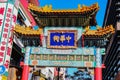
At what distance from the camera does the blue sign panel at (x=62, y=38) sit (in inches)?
774

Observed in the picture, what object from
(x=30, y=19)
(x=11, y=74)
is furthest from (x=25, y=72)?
(x=30, y=19)

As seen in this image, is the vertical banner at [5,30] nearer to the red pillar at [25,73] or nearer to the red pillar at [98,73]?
the red pillar at [25,73]

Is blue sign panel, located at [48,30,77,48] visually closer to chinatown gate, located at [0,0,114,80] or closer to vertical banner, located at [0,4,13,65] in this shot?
chinatown gate, located at [0,0,114,80]

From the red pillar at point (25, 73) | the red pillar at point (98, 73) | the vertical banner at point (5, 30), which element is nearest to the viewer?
the red pillar at point (98, 73)

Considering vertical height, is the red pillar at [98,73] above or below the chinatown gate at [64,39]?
below

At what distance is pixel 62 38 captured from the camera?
20.0 metres

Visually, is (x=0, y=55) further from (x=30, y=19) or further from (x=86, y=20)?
(x=30, y=19)

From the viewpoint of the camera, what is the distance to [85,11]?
19703 millimetres

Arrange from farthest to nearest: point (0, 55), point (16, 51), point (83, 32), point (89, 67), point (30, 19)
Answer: point (30, 19) → point (16, 51) → point (0, 55) → point (83, 32) → point (89, 67)

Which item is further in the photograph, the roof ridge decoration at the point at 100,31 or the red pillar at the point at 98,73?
the roof ridge decoration at the point at 100,31

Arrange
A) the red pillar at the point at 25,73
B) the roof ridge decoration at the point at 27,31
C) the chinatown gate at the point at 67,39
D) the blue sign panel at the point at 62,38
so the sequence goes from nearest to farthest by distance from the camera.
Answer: the red pillar at the point at 25,73, the chinatown gate at the point at 67,39, the blue sign panel at the point at 62,38, the roof ridge decoration at the point at 27,31

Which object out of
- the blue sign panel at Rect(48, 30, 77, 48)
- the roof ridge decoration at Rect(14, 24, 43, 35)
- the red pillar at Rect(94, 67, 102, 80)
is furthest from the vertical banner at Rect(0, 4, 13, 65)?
the red pillar at Rect(94, 67, 102, 80)

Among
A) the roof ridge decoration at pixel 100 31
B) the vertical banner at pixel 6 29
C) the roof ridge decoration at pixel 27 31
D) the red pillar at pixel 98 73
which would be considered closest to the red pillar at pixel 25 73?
the roof ridge decoration at pixel 27 31

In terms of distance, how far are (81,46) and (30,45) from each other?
3.86m
